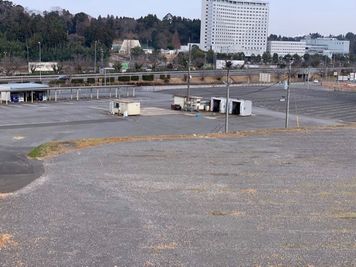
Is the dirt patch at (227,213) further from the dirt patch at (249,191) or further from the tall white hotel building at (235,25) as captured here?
the tall white hotel building at (235,25)

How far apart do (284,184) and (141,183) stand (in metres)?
3.49

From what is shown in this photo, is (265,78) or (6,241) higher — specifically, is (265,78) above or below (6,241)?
above

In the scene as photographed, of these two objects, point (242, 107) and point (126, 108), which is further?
point (242, 107)

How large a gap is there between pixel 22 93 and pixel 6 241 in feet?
108

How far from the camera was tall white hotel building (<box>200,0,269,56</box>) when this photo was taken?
14812cm

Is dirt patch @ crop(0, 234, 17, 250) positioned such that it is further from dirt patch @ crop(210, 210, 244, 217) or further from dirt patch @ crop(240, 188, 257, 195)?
dirt patch @ crop(240, 188, 257, 195)

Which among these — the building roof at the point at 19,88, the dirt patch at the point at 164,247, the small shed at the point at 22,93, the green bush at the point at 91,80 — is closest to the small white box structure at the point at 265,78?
the green bush at the point at 91,80

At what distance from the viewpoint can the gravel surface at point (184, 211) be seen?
7953 millimetres

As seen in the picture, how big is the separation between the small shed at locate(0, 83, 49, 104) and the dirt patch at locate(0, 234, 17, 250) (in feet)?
102

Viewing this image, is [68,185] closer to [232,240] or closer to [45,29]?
[232,240]

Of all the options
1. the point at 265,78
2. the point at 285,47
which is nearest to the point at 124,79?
the point at 265,78

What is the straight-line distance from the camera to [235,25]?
152 m

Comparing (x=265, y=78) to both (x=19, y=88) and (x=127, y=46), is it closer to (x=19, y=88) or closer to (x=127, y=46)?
(x=19, y=88)

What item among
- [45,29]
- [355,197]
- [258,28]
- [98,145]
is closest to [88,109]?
[98,145]
